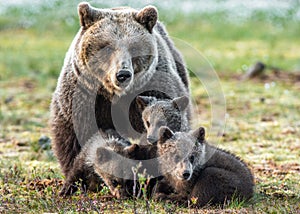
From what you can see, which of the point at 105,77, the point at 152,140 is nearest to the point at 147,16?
the point at 105,77

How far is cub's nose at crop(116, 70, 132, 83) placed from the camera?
6195 mm

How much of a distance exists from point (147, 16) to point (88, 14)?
605 mm

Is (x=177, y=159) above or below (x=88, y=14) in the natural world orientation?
below

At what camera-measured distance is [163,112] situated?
21.6ft

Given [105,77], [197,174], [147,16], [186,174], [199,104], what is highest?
[147,16]

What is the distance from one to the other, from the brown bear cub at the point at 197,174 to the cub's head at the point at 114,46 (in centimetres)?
85

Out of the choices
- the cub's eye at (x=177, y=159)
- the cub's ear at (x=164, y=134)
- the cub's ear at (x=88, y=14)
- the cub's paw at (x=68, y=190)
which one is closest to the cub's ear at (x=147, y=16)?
the cub's ear at (x=88, y=14)

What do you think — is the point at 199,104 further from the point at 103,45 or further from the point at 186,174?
the point at 186,174

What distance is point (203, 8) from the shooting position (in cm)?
2448

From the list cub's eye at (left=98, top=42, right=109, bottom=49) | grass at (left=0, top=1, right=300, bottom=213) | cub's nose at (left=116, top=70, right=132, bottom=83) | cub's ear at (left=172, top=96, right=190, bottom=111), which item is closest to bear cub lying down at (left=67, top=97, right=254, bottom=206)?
grass at (left=0, top=1, right=300, bottom=213)

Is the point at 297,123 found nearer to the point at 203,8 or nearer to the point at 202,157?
the point at 202,157

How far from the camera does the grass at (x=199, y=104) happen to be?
20.0 ft

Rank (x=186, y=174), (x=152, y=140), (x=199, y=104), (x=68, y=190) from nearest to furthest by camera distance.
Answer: (x=186, y=174)
(x=152, y=140)
(x=68, y=190)
(x=199, y=104)

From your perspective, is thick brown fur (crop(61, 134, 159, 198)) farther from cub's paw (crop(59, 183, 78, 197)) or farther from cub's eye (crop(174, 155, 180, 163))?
cub's eye (crop(174, 155, 180, 163))
